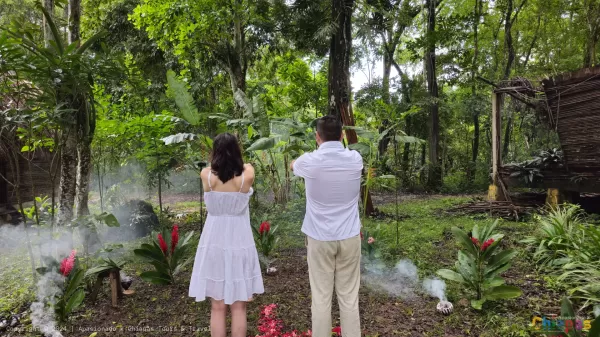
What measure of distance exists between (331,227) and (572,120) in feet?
19.7

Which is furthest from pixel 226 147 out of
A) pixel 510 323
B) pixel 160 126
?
pixel 160 126

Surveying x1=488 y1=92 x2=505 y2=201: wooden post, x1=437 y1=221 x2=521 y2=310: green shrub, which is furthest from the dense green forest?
x1=437 y1=221 x2=521 y2=310: green shrub

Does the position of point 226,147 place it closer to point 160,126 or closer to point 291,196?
point 160,126

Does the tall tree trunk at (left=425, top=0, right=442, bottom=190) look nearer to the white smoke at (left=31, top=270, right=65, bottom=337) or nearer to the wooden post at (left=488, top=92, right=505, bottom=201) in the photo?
the wooden post at (left=488, top=92, right=505, bottom=201)

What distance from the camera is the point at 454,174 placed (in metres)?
15.1

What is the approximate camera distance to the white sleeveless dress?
8.18 feet

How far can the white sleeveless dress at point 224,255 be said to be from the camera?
249 cm

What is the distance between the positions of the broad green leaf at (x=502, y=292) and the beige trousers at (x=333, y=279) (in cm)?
134

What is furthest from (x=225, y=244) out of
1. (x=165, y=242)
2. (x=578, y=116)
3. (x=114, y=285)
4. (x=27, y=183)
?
(x=27, y=183)

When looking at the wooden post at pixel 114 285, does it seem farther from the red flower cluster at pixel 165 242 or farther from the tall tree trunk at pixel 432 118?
the tall tree trunk at pixel 432 118

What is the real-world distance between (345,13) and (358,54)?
25.7 ft

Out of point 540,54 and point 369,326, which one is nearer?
point 369,326

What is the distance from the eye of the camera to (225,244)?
2527 millimetres

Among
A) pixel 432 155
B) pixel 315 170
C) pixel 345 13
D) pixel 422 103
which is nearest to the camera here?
pixel 315 170
